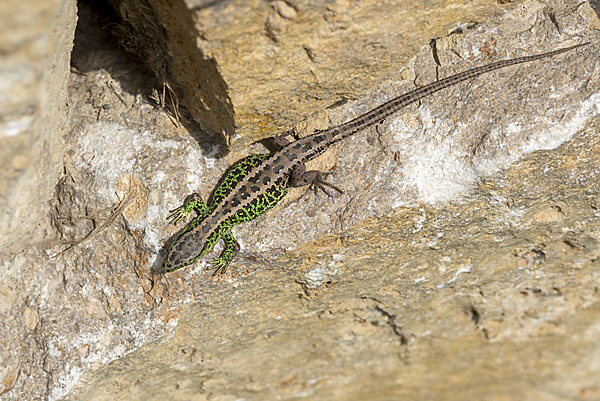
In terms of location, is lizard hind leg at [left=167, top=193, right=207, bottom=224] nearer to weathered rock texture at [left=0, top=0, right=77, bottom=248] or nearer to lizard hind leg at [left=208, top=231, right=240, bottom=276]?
lizard hind leg at [left=208, top=231, right=240, bottom=276]

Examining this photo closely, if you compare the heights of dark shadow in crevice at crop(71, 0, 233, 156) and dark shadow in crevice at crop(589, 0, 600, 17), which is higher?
dark shadow in crevice at crop(589, 0, 600, 17)

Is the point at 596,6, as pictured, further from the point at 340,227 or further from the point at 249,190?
the point at 249,190

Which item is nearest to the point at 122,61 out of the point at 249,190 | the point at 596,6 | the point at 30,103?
the point at 249,190

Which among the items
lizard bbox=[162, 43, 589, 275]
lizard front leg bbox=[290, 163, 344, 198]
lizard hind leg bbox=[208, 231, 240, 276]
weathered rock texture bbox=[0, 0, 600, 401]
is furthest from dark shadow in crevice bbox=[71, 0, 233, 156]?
lizard hind leg bbox=[208, 231, 240, 276]

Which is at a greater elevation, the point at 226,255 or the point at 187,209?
the point at 187,209

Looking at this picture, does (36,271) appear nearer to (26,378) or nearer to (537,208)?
(26,378)
